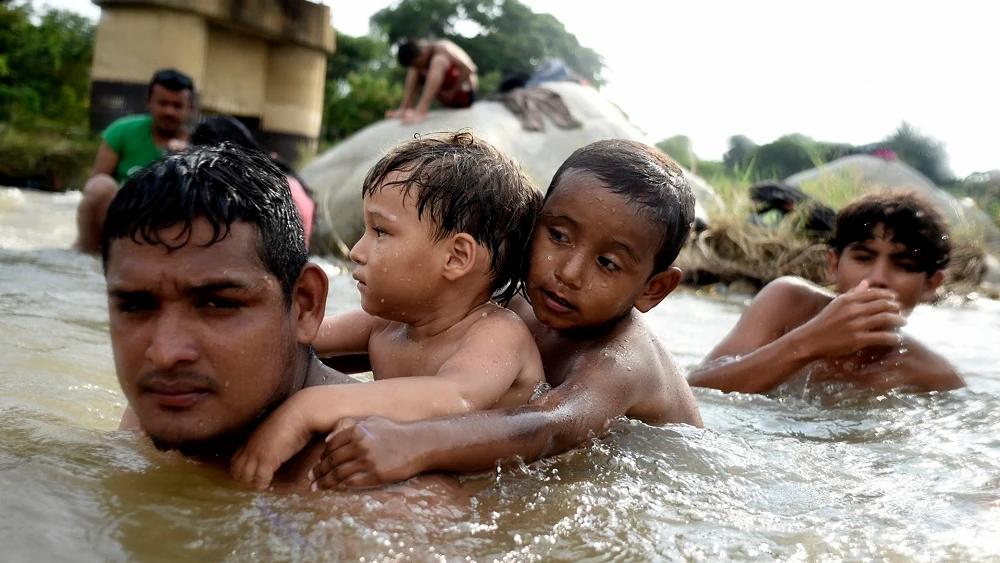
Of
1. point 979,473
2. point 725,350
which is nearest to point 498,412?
point 979,473

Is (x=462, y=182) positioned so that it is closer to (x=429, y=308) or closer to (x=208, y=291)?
(x=429, y=308)

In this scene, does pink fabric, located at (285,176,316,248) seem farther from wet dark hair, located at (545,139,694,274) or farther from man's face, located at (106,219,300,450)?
Result: man's face, located at (106,219,300,450)

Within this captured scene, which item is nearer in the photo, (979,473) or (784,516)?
(784,516)

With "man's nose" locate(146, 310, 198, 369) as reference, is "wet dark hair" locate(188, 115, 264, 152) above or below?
above

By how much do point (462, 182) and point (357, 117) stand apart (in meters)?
27.3

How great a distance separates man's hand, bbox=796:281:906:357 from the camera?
4.04 m

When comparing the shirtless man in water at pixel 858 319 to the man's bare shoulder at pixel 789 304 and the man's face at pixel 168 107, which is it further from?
the man's face at pixel 168 107

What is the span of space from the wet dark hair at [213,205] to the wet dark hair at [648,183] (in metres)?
0.99

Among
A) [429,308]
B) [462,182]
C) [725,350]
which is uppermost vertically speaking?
[462,182]

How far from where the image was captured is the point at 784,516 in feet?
7.73

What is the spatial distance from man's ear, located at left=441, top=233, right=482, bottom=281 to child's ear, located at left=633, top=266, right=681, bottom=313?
A: 0.65 m

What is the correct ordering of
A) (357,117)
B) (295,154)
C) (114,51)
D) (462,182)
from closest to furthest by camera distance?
(462,182) < (114,51) < (295,154) < (357,117)

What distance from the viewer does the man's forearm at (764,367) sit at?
4.18 m

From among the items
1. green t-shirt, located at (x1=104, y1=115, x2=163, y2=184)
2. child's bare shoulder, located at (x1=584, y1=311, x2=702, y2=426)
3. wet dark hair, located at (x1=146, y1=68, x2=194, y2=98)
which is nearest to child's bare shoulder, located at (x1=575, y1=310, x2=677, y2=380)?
child's bare shoulder, located at (x1=584, y1=311, x2=702, y2=426)
